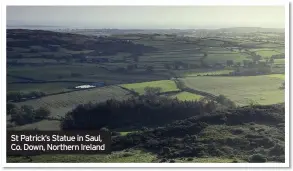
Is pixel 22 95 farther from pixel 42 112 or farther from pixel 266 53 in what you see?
pixel 266 53

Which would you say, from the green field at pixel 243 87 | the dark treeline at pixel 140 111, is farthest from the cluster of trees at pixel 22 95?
the green field at pixel 243 87

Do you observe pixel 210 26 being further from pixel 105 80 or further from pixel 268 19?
pixel 105 80

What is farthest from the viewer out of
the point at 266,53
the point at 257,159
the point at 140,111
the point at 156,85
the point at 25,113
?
the point at 156,85

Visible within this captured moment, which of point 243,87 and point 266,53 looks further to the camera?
point 243,87

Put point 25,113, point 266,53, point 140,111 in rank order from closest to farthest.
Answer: point 25,113 < point 266,53 < point 140,111

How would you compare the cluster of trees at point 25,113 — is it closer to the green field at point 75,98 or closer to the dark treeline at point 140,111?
the green field at point 75,98

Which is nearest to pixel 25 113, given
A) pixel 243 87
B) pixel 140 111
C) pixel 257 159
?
pixel 140 111
